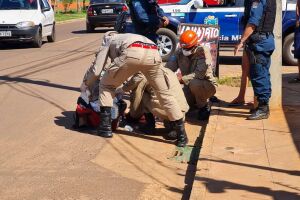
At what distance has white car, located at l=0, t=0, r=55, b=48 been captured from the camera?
53.3 feet

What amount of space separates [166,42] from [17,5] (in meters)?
6.40

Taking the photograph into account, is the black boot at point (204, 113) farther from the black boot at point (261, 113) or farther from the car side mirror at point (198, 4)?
the car side mirror at point (198, 4)

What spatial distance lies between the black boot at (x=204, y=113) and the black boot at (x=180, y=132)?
140cm

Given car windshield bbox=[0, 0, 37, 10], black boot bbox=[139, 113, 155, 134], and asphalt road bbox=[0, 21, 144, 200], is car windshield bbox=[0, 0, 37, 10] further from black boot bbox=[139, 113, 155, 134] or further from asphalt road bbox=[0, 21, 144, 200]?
black boot bbox=[139, 113, 155, 134]

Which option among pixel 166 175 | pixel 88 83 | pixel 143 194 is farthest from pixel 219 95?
pixel 143 194

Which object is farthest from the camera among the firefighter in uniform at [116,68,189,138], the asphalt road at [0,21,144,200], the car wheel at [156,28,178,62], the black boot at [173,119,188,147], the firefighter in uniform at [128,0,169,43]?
the car wheel at [156,28,178,62]

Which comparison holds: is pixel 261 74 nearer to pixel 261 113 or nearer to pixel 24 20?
pixel 261 113

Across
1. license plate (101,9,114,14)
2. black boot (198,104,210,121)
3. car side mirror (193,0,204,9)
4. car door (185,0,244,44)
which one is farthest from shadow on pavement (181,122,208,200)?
license plate (101,9,114,14)

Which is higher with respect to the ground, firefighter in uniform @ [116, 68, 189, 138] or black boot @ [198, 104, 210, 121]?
firefighter in uniform @ [116, 68, 189, 138]

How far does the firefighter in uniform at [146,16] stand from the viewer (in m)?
8.12

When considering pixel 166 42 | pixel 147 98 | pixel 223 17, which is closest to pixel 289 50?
pixel 223 17

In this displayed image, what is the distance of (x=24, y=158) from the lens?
5.80m

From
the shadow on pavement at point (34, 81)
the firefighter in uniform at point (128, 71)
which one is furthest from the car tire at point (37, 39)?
the firefighter in uniform at point (128, 71)

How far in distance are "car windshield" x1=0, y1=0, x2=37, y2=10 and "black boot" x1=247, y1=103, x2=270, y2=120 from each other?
11659mm
